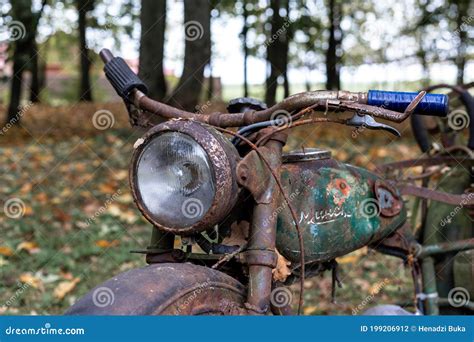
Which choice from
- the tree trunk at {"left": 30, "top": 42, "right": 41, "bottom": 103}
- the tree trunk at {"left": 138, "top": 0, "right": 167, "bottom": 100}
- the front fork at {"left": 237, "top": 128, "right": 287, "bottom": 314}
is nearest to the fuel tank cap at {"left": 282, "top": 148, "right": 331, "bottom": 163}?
the front fork at {"left": 237, "top": 128, "right": 287, "bottom": 314}

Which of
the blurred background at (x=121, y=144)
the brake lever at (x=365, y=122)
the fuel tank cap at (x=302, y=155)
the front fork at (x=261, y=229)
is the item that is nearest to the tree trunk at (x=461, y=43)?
the blurred background at (x=121, y=144)

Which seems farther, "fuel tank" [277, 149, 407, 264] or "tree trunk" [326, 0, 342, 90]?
"tree trunk" [326, 0, 342, 90]

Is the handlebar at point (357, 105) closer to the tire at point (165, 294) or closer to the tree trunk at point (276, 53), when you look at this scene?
the tire at point (165, 294)

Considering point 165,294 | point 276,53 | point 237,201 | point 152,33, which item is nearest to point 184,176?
point 237,201

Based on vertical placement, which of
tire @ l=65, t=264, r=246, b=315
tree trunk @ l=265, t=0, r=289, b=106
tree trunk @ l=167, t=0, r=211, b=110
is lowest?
tire @ l=65, t=264, r=246, b=315

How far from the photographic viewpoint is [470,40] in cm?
1335

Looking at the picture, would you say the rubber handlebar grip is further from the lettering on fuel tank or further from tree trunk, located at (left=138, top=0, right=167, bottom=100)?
tree trunk, located at (left=138, top=0, right=167, bottom=100)

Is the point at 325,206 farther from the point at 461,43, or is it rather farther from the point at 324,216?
the point at 461,43

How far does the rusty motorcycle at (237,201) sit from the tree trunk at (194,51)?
4637 millimetres

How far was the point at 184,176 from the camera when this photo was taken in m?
1.92

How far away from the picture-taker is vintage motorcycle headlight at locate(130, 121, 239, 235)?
1.86m

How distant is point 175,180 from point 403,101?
75cm

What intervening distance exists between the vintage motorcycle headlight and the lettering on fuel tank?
1.39ft

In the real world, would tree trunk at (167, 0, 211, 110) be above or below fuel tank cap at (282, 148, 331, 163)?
above
